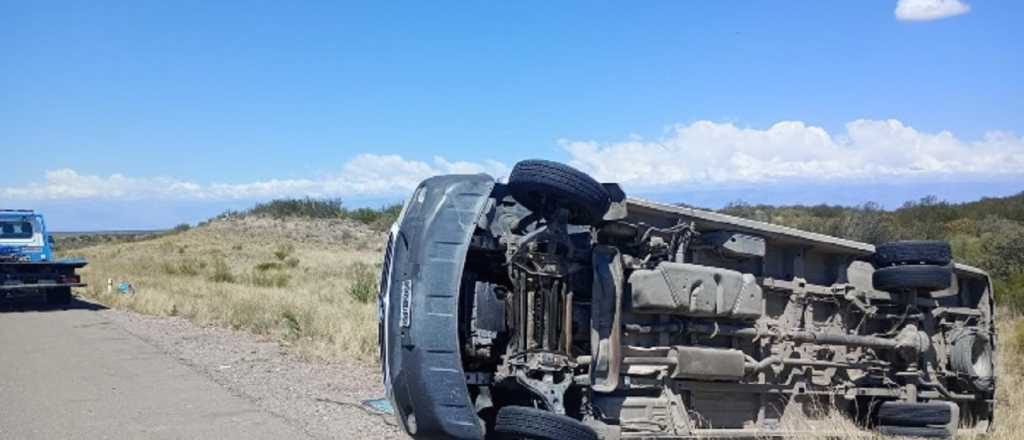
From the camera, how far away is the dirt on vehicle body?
5945 millimetres

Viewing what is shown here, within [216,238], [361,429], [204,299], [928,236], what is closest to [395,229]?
[361,429]

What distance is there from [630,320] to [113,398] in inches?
238

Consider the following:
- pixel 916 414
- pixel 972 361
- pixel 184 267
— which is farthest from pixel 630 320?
pixel 184 267

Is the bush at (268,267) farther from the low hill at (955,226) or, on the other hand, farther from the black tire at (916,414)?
the black tire at (916,414)

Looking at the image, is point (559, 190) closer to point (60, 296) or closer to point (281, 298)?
point (281, 298)

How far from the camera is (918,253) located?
8.62m

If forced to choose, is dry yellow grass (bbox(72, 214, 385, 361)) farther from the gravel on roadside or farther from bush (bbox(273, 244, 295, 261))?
the gravel on roadside

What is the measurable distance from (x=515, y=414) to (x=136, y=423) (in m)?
4.46

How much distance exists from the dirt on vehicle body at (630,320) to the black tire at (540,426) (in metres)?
0.01

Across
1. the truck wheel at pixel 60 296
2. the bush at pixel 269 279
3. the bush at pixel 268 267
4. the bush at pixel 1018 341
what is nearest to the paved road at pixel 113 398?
the truck wheel at pixel 60 296

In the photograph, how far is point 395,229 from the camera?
21.5 ft

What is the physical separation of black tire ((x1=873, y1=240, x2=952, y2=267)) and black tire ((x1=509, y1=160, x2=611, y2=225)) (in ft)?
12.4

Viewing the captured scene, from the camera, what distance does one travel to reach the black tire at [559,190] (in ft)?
19.6

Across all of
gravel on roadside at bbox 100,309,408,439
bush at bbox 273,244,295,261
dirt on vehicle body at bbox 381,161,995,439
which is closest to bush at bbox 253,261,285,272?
bush at bbox 273,244,295,261
